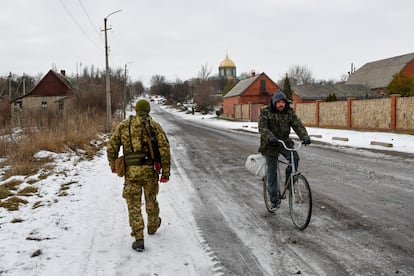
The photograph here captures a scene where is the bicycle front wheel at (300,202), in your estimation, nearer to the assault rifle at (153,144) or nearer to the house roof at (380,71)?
the assault rifle at (153,144)

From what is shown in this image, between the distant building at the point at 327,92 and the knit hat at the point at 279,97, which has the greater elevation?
the distant building at the point at 327,92

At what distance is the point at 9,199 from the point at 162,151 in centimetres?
363

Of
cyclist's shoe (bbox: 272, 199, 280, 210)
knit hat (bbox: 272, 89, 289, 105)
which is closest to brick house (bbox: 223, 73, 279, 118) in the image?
cyclist's shoe (bbox: 272, 199, 280, 210)

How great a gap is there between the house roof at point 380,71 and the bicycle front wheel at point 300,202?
160 feet

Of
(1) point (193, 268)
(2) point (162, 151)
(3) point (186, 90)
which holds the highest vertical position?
(3) point (186, 90)

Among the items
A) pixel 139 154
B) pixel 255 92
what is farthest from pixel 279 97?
pixel 255 92

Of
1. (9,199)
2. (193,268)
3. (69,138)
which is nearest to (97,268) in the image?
(193,268)

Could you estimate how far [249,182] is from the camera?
8.53 m

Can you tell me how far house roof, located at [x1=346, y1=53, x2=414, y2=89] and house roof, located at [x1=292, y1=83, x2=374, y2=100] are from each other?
7.47 ft

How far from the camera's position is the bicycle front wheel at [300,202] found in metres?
5.12

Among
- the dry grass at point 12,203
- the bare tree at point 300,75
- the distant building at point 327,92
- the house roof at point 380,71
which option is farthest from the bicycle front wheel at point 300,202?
the bare tree at point 300,75

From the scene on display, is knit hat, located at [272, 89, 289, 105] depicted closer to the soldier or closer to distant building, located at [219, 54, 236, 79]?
the soldier

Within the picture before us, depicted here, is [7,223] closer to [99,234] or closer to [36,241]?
[36,241]

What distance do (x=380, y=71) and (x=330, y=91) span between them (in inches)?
389
